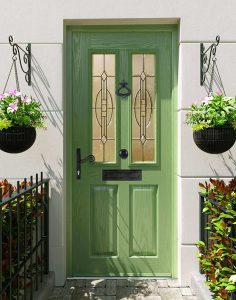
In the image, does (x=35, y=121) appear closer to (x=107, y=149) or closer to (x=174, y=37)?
(x=107, y=149)

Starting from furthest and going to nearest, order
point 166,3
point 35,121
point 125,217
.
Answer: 1. point 125,217
2. point 166,3
3. point 35,121

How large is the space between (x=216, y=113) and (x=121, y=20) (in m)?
1.40

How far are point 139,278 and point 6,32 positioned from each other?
9.10 feet

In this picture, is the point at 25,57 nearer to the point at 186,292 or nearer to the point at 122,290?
the point at 122,290

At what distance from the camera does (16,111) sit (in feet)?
12.1

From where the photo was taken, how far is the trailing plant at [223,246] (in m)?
2.92

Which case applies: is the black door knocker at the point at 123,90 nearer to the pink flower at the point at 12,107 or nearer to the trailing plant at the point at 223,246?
the pink flower at the point at 12,107

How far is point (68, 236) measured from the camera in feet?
14.6

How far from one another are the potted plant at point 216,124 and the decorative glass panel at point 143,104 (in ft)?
2.63

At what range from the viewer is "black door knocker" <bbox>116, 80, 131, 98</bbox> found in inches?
174

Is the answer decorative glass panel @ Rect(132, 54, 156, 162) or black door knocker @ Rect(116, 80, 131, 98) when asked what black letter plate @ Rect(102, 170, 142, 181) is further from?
black door knocker @ Rect(116, 80, 131, 98)

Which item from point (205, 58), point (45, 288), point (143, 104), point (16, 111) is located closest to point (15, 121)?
point (16, 111)

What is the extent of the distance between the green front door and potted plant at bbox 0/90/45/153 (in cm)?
75

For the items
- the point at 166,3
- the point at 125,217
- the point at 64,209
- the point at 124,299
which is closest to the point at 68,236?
the point at 64,209
